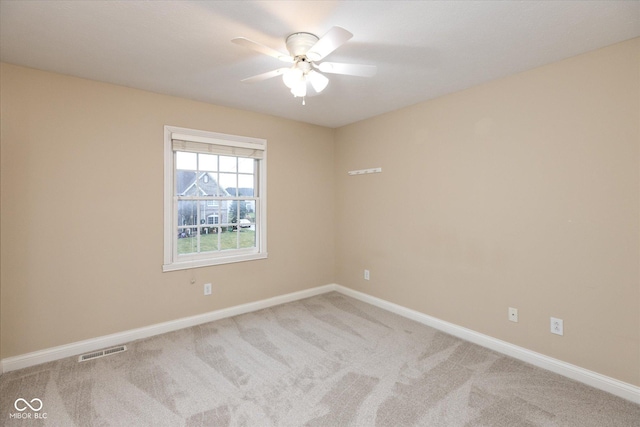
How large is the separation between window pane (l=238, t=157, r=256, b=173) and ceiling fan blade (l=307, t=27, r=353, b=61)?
2.08m

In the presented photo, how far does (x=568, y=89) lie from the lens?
2311mm

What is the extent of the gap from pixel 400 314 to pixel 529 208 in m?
1.82

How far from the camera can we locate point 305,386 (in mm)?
2203

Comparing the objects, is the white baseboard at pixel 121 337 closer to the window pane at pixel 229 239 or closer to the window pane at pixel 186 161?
the window pane at pixel 229 239

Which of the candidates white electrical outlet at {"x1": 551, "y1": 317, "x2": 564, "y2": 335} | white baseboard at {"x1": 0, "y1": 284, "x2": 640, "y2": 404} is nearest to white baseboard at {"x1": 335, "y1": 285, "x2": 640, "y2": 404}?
white baseboard at {"x1": 0, "y1": 284, "x2": 640, "y2": 404}

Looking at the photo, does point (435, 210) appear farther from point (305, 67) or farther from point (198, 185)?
point (198, 185)

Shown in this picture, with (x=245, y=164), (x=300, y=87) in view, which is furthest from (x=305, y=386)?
(x=245, y=164)

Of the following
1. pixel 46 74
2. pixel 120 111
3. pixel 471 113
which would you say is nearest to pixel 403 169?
pixel 471 113

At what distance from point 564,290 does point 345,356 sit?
184cm

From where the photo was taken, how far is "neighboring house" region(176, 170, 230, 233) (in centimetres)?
330

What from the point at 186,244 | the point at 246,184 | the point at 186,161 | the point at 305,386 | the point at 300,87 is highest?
the point at 300,87

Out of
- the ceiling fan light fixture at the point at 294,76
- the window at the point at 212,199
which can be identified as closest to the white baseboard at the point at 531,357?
the window at the point at 212,199

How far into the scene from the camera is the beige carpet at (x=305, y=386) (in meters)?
1.88

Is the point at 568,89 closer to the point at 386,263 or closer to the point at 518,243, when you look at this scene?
the point at 518,243
